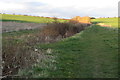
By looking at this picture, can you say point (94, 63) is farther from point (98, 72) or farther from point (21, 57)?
point (21, 57)

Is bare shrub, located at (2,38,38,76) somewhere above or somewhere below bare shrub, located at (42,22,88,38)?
below

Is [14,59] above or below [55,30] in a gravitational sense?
below

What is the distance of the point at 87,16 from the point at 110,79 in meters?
57.9

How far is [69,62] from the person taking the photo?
10492 millimetres

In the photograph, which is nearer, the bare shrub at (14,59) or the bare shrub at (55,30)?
the bare shrub at (14,59)

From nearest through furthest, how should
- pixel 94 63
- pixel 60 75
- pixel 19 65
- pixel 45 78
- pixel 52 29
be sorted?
pixel 45 78 < pixel 60 75 < pixel 19 65 < pixel 94 63 < pixel 52 29

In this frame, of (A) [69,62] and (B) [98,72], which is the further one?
(A) [69,62]

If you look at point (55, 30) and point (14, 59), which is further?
point (55, 30)

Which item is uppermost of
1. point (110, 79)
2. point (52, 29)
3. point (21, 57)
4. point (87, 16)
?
point (87, 16)

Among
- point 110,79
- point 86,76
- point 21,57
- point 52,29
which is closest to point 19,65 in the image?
point 21,57

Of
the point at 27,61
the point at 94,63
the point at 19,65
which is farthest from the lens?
the point at 94,63

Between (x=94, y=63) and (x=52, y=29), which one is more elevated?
(x=52, y=29)

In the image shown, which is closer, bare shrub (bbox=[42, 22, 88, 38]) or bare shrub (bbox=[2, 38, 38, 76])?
bare shrub (bbox=[2, 38, 38, 76])

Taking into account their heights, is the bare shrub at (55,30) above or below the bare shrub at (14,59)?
above
